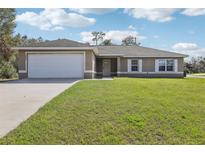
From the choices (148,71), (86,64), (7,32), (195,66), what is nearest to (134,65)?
(148,71)

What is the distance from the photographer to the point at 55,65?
21828 mm

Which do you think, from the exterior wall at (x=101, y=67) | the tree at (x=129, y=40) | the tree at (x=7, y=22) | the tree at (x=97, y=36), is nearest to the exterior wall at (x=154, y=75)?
the exterior wall at (x=101, y=67)

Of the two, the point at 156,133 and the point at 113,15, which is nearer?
the point at 156,133

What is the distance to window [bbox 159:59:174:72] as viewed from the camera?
27698 mm

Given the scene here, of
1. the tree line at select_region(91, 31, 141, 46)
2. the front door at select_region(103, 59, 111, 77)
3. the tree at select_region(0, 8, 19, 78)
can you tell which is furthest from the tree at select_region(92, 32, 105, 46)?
the front door at select_region(103, 59, 111, 77)

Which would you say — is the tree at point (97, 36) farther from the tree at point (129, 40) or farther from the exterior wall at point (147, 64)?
the exterior wall at point (147, 64)

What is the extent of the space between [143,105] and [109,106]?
1086 mm

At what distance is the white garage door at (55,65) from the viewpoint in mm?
21688

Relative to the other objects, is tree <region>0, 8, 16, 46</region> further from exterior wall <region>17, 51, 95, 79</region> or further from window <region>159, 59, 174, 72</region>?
window <region>159, 59, 174, 72</region>

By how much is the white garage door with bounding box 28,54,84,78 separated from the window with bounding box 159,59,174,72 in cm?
1013

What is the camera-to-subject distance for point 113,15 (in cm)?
1533

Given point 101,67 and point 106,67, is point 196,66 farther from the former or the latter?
point 101,67
